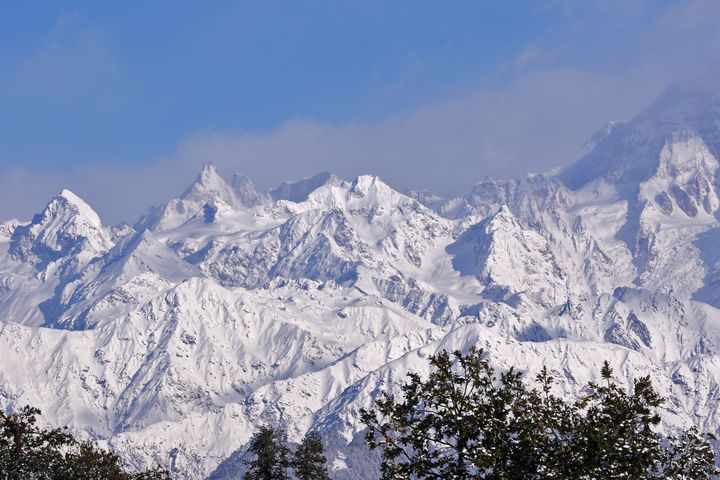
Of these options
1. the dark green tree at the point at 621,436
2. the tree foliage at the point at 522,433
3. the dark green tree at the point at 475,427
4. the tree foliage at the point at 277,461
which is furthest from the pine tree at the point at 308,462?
the dark green tree at the point at 621,436

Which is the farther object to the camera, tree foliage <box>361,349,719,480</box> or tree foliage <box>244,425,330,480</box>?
tree foliage <box>244,425,330,480</box>

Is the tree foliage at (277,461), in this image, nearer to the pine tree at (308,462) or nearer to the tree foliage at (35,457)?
the pine tree at (308,462)

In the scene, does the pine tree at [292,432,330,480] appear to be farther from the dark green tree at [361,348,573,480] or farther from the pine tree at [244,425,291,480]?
the dark green tree at [361,348,573,480]

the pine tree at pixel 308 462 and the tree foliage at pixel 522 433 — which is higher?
the pine tree at pixel 308 462

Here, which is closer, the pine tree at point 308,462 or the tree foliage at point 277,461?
the pine tree at point 308,462

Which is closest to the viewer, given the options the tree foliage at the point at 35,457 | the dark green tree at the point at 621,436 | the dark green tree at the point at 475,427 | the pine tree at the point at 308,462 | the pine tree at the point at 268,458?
the dark green tree at the point at 621,436

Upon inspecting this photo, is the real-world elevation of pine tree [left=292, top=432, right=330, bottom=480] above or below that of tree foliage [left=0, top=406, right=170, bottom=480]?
above

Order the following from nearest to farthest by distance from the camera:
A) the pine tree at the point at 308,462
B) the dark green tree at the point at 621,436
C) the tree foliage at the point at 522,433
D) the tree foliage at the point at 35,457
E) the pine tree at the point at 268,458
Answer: the dark green tree at the point at 621,436 → the tree foliage at the point at 522,433 → the tree foliage at the point at 35,457 → the pine tree at the point at 308,462 → the pine tree at the point at 268,458

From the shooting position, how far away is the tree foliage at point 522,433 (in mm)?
56438

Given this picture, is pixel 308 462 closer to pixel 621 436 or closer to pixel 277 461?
pixel 277 461

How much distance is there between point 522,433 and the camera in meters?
57.5

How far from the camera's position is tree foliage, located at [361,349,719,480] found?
56438 millimetres

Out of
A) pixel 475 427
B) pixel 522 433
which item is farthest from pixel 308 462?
pixel 522 433

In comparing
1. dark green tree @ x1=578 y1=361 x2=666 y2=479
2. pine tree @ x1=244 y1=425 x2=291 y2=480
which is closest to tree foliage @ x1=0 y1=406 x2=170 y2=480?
pine tree @ x1=244 y1=425 x2=291 y2=480
